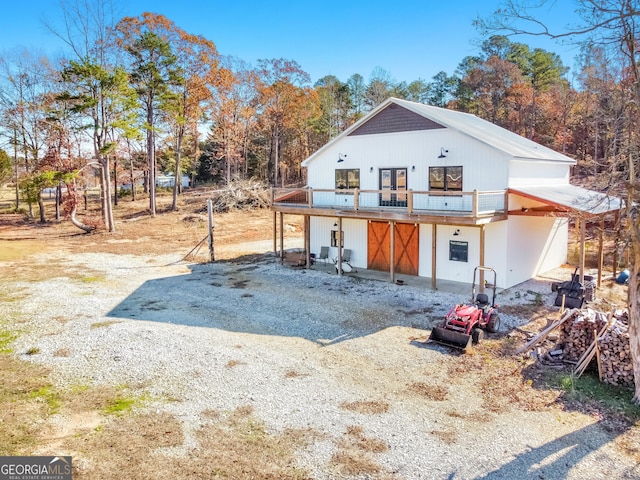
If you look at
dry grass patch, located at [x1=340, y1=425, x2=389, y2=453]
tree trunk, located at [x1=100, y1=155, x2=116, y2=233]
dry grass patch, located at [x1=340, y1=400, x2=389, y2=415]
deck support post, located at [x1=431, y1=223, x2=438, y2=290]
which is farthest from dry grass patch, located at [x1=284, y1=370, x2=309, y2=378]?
tree trunk, located at [x1=100, y1=155, x2=116, y2=233]

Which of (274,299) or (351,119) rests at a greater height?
(351,119)

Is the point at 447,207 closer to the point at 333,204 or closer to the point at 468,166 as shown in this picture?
the point at 468,166

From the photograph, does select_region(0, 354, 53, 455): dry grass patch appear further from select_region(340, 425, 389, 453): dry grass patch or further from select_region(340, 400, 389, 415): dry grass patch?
select_region(340, 400, 389, 415): dry grass patch

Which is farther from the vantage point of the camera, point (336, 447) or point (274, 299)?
point (274, 299)

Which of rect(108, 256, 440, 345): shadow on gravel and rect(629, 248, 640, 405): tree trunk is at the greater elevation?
rect(629, 248, 640, 405): tree trunk

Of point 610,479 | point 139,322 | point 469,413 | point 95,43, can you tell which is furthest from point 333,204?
point 95,43

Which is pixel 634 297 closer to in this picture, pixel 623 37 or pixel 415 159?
pixel 623 37

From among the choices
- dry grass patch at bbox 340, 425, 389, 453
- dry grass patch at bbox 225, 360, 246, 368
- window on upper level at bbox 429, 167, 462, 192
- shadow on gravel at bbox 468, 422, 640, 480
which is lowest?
shadow on gravel at bbox 468, 422, 640, 480
